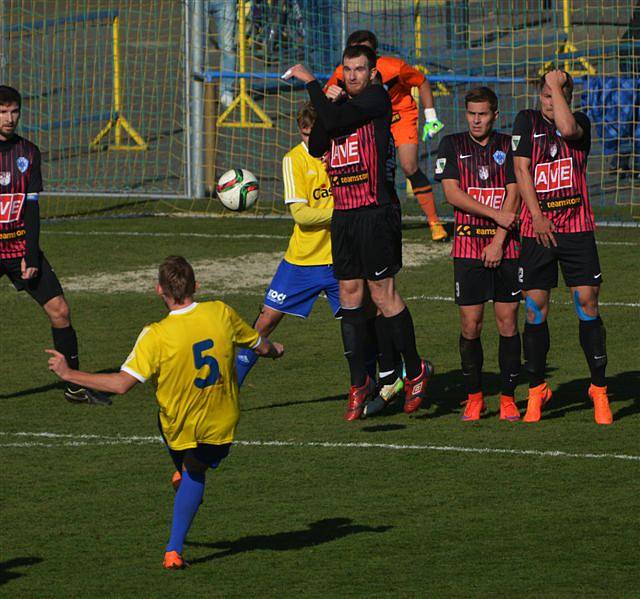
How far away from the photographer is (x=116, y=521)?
7.51 metres

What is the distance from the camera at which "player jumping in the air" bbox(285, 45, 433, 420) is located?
367 inches

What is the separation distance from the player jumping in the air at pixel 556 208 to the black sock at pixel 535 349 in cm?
8

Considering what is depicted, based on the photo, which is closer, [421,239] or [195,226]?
[421,239]

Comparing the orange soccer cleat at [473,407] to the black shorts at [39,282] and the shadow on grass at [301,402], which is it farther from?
the black shorts at [39,282]

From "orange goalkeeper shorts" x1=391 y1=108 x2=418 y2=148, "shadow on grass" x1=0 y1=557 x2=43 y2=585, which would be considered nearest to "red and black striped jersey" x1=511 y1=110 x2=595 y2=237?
"shadow on grass" x1=0 y1=557 x2=43 y2=585

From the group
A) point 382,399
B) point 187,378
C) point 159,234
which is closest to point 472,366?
point 382,399

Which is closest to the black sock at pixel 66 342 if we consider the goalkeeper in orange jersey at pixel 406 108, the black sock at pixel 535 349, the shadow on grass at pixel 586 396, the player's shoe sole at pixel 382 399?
the player's shoe sole at pixel 382 399

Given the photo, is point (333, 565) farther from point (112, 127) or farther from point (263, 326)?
point (112, 127)

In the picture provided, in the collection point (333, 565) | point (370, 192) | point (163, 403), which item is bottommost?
point (333, 565)

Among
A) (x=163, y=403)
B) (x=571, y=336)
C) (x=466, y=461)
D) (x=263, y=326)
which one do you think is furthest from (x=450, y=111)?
(x=163, y=403)

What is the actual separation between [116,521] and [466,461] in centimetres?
210

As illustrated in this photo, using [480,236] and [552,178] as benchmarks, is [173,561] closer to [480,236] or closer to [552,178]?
[480,236]

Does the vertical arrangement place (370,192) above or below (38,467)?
above

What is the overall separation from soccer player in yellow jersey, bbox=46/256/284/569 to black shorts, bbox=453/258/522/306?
9.72ft
